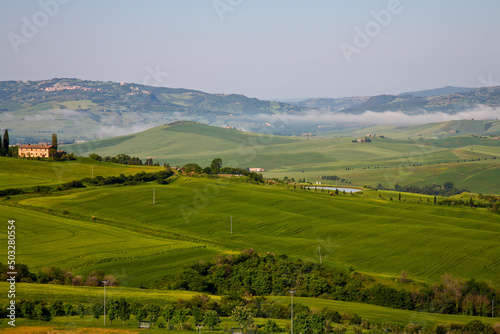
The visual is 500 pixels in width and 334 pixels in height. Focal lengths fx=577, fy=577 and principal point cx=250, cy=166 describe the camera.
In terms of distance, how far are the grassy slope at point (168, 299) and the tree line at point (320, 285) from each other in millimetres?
2692

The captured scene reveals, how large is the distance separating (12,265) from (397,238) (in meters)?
49.1

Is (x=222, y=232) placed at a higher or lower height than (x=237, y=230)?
lower

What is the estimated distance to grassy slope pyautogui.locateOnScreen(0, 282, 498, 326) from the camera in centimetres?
4628

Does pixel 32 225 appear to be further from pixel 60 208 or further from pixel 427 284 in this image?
pixel 427 284

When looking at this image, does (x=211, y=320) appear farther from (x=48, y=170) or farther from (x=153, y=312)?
(x=48, y=170)

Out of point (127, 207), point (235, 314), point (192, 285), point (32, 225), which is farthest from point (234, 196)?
point (235, 314)

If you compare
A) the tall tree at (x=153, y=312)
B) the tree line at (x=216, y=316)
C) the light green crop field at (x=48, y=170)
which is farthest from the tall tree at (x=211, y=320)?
the light green crop field at (x=48, y=170)

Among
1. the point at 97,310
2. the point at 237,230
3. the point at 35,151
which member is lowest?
the point at 97,310

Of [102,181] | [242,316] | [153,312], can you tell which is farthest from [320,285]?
[102,181]

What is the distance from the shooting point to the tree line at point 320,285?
5491 centimetres

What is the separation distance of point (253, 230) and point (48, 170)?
52755 millimetres

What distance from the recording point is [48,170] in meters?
117

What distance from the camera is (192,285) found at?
2290 inches

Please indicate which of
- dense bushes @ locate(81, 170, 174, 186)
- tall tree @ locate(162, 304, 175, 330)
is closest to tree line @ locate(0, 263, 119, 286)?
tall tree @ locate(162, 304, 175, 330)
